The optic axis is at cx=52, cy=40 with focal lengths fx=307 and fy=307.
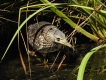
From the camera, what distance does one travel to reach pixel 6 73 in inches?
180

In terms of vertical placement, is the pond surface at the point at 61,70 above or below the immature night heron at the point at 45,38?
below

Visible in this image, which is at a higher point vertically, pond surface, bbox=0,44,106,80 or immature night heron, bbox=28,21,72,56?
immature night heron, bbox=28,21,72,56

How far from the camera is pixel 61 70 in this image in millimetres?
A: 4566

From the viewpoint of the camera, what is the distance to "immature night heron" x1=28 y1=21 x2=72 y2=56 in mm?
4912

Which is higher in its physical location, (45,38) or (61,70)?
(45,38)

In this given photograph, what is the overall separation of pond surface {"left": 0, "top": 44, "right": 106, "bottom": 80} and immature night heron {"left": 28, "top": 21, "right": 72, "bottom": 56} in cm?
25

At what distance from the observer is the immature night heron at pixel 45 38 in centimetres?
491

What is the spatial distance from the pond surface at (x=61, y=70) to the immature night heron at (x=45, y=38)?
0.83ft

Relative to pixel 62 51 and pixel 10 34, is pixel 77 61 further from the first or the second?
pixel 10 34

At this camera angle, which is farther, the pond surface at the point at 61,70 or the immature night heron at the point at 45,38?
the immature night heron at the point at 45,38

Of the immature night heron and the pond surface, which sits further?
the immature night heron

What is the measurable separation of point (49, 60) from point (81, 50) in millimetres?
641

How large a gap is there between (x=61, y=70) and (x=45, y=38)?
78 centimetres

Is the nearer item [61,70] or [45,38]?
[61,70]
